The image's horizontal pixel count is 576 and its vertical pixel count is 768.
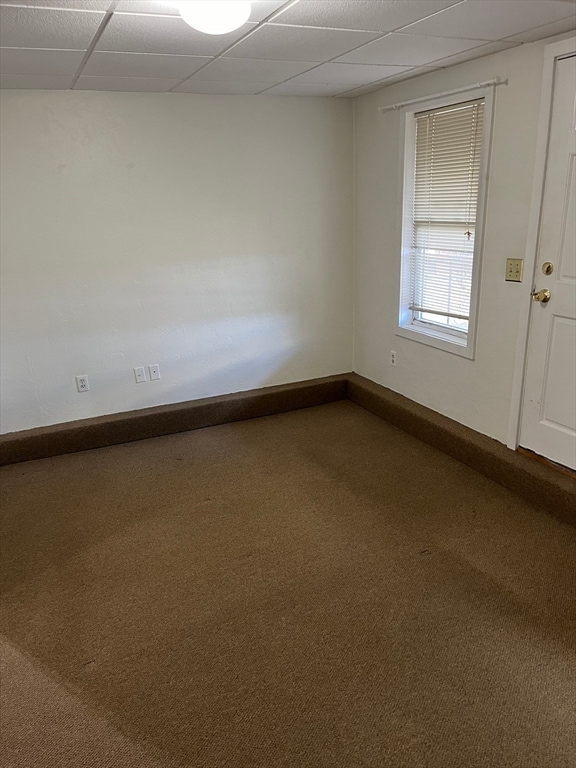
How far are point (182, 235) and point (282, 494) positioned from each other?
1.90 m

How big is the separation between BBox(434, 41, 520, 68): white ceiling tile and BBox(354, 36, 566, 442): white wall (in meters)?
0.05

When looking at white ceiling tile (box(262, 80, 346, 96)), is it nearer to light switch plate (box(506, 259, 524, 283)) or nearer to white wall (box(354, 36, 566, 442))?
white wall (box(354, 36, 566, 442))

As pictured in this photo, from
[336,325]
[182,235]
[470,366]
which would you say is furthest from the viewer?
[336,325]

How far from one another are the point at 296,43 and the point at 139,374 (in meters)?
2.32

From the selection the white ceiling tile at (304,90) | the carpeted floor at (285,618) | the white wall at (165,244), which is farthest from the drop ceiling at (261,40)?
the carpeted floor at (285,618)

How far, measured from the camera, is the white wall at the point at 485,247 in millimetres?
2771

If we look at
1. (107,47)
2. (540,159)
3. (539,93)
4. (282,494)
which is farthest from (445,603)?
(107,47)

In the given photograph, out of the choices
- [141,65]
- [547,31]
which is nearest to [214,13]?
[141,65]

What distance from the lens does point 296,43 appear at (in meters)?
2.41

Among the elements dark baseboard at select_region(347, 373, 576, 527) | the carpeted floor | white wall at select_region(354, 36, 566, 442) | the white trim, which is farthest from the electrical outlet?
the white trim

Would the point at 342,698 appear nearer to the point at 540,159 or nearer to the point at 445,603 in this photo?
the point at 445,603

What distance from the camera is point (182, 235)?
12.4 ft

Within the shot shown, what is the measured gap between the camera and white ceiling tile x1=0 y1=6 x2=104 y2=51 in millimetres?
1915

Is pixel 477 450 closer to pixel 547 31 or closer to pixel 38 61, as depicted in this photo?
pixel 547 31
